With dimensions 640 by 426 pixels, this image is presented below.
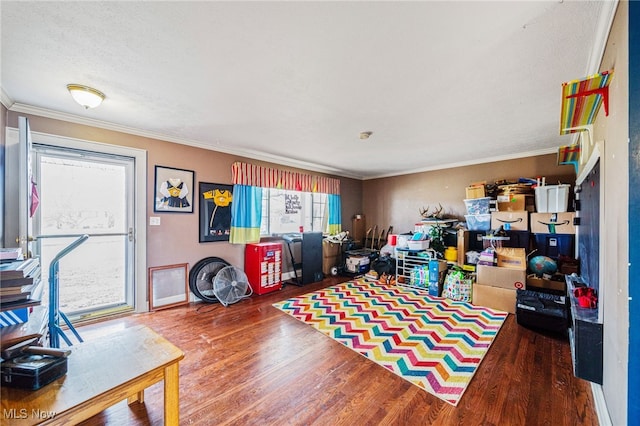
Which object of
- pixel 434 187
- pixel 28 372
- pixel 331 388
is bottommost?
pixel 331 388

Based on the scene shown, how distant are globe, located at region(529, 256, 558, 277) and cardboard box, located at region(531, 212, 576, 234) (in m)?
0.39

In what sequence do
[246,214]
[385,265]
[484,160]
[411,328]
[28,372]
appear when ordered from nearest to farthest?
[28,372] < [411,328] < [246,214] < [484,160] < [385,265]

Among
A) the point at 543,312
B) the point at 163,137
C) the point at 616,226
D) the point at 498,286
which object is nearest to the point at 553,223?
the point at 498,286

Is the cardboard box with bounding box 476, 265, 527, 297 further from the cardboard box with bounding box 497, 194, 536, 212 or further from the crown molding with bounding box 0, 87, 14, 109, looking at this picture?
the crown molding with bounding box 0, 87, 14, 109

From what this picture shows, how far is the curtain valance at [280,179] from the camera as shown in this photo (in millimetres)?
4020

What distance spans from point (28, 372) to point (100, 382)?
0.26m

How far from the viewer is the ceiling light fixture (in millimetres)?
2057

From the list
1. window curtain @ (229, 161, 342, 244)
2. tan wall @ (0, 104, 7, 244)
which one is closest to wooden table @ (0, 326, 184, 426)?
tan wall @ (0, 104, 7, 244)

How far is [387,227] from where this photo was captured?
5.93 m

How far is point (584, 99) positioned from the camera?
1564mm

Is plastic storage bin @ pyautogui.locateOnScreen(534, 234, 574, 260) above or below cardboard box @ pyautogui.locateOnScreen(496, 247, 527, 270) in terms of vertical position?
above

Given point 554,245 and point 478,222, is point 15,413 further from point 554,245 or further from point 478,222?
point 554,245

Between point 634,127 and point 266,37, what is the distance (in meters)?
1.83

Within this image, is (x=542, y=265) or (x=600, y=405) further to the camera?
(x=542, y=265)
